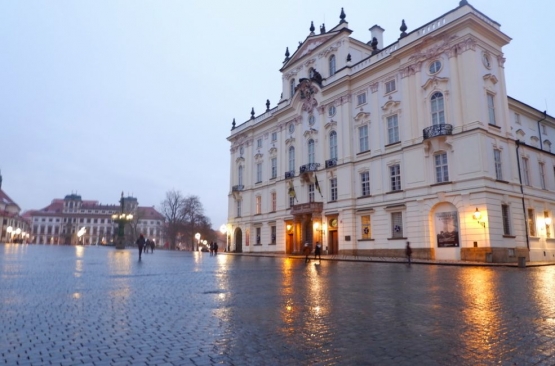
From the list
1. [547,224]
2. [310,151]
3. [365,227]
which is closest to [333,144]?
[310,151]

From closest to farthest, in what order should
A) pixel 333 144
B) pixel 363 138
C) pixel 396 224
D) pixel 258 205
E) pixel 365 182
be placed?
pixel 396 224
pixel 365 182
pixel 363 138
pixel 333 144
pixel 258 205

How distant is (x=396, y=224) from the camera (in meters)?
36.4

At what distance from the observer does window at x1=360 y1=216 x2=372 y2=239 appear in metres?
38.9

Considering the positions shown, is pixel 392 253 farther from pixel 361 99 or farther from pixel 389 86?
pixel 361 99

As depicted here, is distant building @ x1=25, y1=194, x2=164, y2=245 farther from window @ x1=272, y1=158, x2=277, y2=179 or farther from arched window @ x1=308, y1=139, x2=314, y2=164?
arched window @ x1=308, y1=139, x2=314, y2=164

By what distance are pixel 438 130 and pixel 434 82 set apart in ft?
15.1

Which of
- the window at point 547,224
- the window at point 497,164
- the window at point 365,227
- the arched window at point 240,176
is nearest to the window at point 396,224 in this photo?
the window at point 365,227

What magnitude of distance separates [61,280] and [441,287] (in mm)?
12913

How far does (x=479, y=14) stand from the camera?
3284 centimetres

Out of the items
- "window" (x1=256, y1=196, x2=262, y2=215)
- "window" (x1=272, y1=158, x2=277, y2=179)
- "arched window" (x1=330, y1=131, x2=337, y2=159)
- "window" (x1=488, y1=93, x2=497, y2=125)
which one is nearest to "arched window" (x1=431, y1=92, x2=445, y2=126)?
"window" (x1=488, y1=93, x2=497, y2=125)

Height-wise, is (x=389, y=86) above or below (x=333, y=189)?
above

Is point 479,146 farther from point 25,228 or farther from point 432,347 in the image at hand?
point 25,228

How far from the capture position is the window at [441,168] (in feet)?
108

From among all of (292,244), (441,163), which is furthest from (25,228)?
(441,163)
